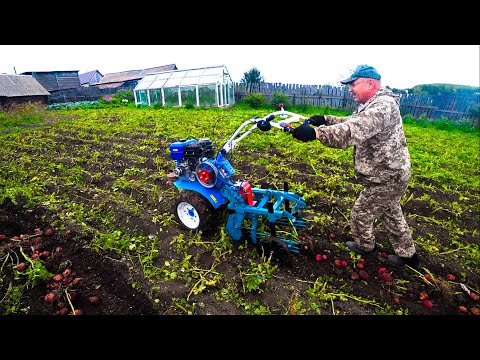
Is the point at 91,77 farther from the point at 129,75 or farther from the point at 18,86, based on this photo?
the point at 18,86

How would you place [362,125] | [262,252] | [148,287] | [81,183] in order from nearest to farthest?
[362,125] < [148,287] < [262,252] < [81,183]

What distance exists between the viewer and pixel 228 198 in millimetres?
3562

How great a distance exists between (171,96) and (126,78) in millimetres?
16693

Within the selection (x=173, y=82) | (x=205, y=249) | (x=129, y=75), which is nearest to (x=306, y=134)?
(x=205, y=249)

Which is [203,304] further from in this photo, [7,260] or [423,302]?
[7,260]

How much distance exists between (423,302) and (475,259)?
137 cm

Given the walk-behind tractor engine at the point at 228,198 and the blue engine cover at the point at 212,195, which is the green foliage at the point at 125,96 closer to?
the walk-behind tractor engine at the point at 228,198

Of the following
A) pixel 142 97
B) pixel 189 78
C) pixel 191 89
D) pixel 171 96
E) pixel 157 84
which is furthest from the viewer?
pixel 142 97

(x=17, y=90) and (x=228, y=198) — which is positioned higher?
(x=17, y=90)

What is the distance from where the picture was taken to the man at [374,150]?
8.36 feet

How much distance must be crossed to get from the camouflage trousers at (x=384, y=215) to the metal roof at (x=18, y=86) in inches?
341

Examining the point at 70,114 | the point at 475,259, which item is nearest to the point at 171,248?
the point at 475,259

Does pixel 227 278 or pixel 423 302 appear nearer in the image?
pixel 423 302
